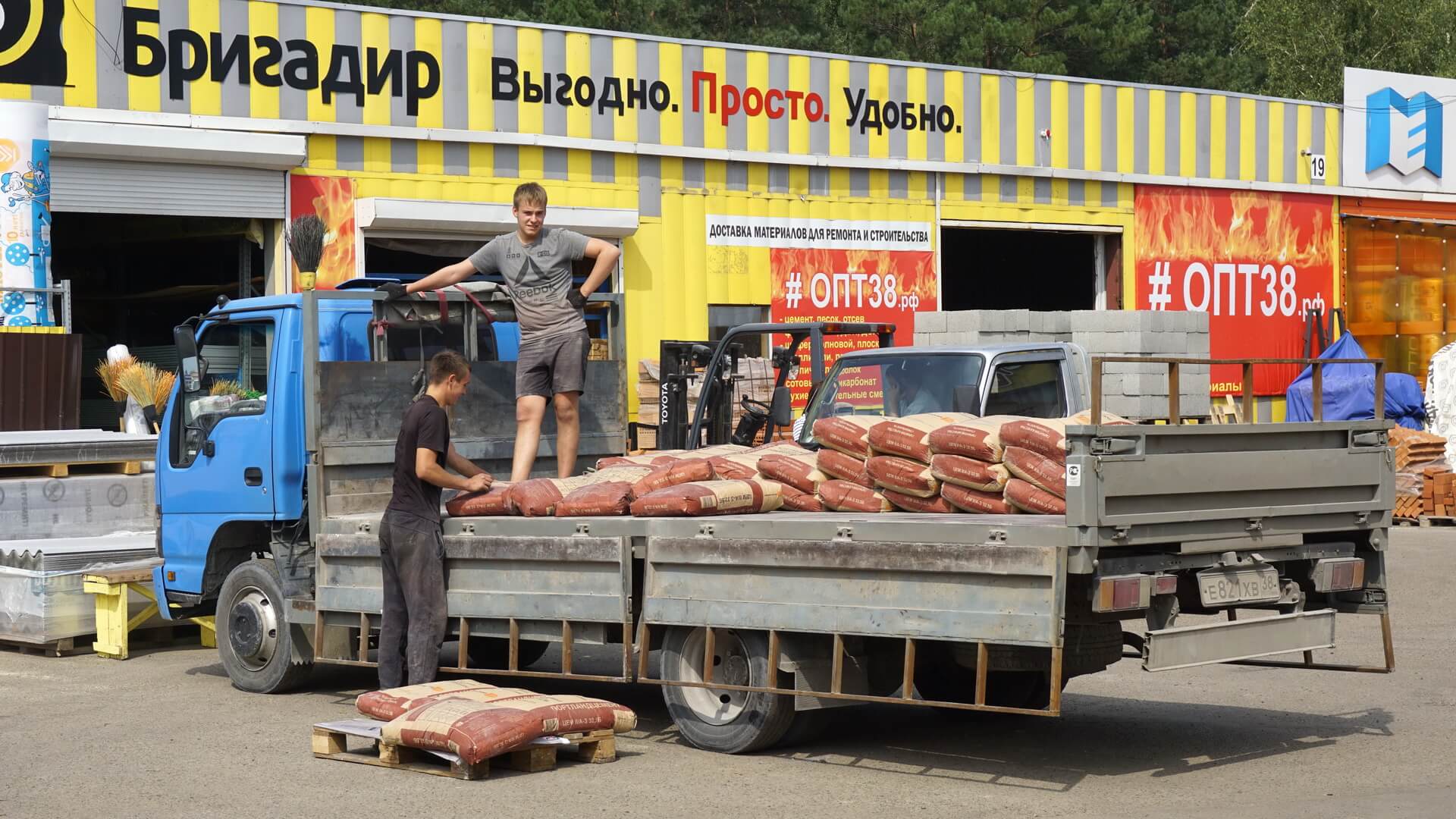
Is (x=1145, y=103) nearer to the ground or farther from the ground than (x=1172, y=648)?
farther from the ground

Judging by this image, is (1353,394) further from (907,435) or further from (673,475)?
(673,475)

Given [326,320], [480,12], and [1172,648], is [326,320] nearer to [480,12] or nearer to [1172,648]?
[1172,648]

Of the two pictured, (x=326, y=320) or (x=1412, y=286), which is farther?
(x=1412, y=286)

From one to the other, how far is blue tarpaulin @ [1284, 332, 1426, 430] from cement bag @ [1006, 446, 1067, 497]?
1837 centimetres

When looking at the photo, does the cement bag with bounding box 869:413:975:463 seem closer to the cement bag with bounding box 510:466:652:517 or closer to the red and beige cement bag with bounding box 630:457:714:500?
the red and beige cement bag with bounding box 630:457:714:500

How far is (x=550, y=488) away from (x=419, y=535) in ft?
2.52

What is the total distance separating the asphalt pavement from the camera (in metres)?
7.38

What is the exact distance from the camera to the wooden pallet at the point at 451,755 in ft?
26.6

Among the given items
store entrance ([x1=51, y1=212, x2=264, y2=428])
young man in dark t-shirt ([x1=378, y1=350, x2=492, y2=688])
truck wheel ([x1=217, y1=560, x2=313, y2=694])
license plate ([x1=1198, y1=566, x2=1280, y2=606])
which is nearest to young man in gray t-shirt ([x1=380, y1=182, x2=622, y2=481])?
young man in dark t-shirt ([x1=378, y1=350, x2=492, y2=688])

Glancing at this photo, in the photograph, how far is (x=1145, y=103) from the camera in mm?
25719

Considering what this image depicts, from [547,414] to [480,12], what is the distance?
35.0 metres

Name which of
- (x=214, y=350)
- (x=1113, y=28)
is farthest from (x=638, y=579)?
(x=1113, y=28)

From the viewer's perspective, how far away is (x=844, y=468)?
866 cm

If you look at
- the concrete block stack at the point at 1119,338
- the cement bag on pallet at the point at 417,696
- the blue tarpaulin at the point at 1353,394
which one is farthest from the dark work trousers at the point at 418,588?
the blue tarpaulin at the point at 1353,394
